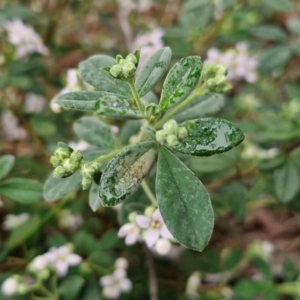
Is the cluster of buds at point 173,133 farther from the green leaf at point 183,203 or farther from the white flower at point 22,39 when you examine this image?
the white flower at point 22,39

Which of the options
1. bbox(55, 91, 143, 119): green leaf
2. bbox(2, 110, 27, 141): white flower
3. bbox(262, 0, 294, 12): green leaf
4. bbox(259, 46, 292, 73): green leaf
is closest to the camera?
bbox(55, 91, 143, 119): green leaf

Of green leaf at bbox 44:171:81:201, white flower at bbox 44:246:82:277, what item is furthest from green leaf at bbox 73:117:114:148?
white flower at bbox 44:246:82:277

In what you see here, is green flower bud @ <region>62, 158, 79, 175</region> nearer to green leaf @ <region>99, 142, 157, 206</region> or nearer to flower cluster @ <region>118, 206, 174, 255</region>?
green leaf @ <region>99, 142, 157, 206</region>

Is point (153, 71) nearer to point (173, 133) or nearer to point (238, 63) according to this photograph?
point (173, 133)

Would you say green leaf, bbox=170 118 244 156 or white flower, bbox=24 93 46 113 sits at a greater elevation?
green leaf, bbox=170 118 244 156

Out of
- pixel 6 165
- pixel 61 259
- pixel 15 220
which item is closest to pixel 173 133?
pixel 6 165

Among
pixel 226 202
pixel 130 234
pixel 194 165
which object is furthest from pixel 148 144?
pixel 226 202

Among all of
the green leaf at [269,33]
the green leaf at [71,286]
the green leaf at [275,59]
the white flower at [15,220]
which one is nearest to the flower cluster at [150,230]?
the green leaf at [71,286]

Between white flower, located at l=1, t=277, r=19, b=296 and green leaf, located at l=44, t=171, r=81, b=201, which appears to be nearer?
green leaf, located at l=44, t=171, r=81, b=201
